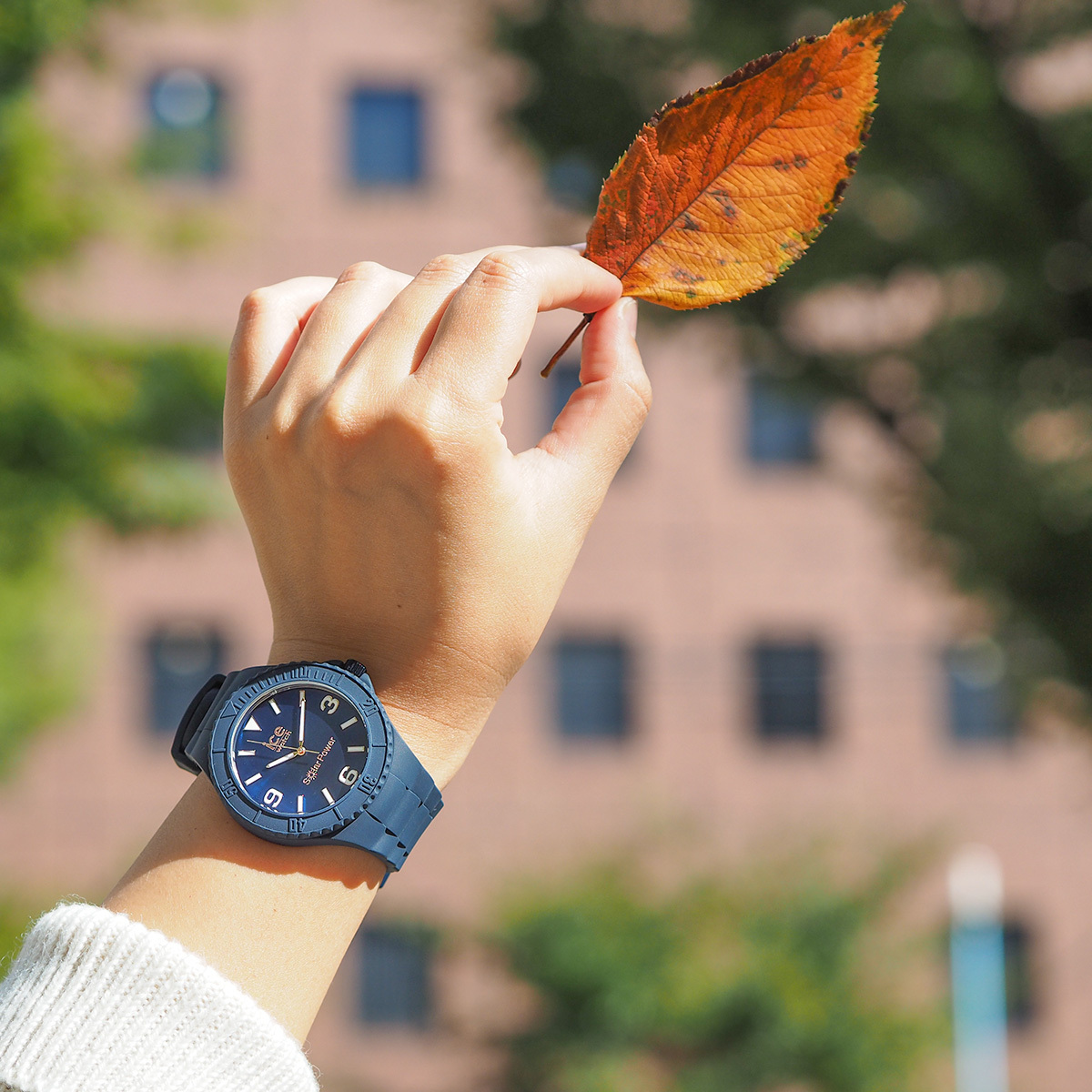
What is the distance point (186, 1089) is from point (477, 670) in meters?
0.31

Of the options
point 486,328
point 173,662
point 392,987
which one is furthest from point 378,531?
point 392,987

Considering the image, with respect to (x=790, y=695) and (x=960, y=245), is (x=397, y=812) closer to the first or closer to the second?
(x=960, y=245)

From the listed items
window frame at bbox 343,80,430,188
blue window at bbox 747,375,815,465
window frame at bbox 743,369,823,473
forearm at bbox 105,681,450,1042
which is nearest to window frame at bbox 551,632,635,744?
window frame at bbox 743,369,823,473

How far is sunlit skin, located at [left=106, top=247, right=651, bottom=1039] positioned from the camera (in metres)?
0.75

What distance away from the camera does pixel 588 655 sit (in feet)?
48.3

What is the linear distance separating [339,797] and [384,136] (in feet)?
51.0

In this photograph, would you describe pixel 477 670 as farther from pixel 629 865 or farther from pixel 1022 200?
pixel 629 865

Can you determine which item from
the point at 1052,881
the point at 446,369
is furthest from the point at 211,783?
the point at 1052,881

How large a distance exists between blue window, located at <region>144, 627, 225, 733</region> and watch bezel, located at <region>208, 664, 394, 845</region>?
14036 mm

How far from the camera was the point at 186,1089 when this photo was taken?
0.68m

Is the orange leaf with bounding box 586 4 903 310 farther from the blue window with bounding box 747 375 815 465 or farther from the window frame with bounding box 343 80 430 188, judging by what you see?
the window frame with bounding box 343 80 430 188

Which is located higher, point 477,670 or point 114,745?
point 477,670

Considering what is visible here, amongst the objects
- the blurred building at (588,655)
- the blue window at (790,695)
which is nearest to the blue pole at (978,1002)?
the blurred building at (588,655)

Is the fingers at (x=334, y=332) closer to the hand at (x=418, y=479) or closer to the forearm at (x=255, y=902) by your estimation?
the hand at (x=418, y=479)
